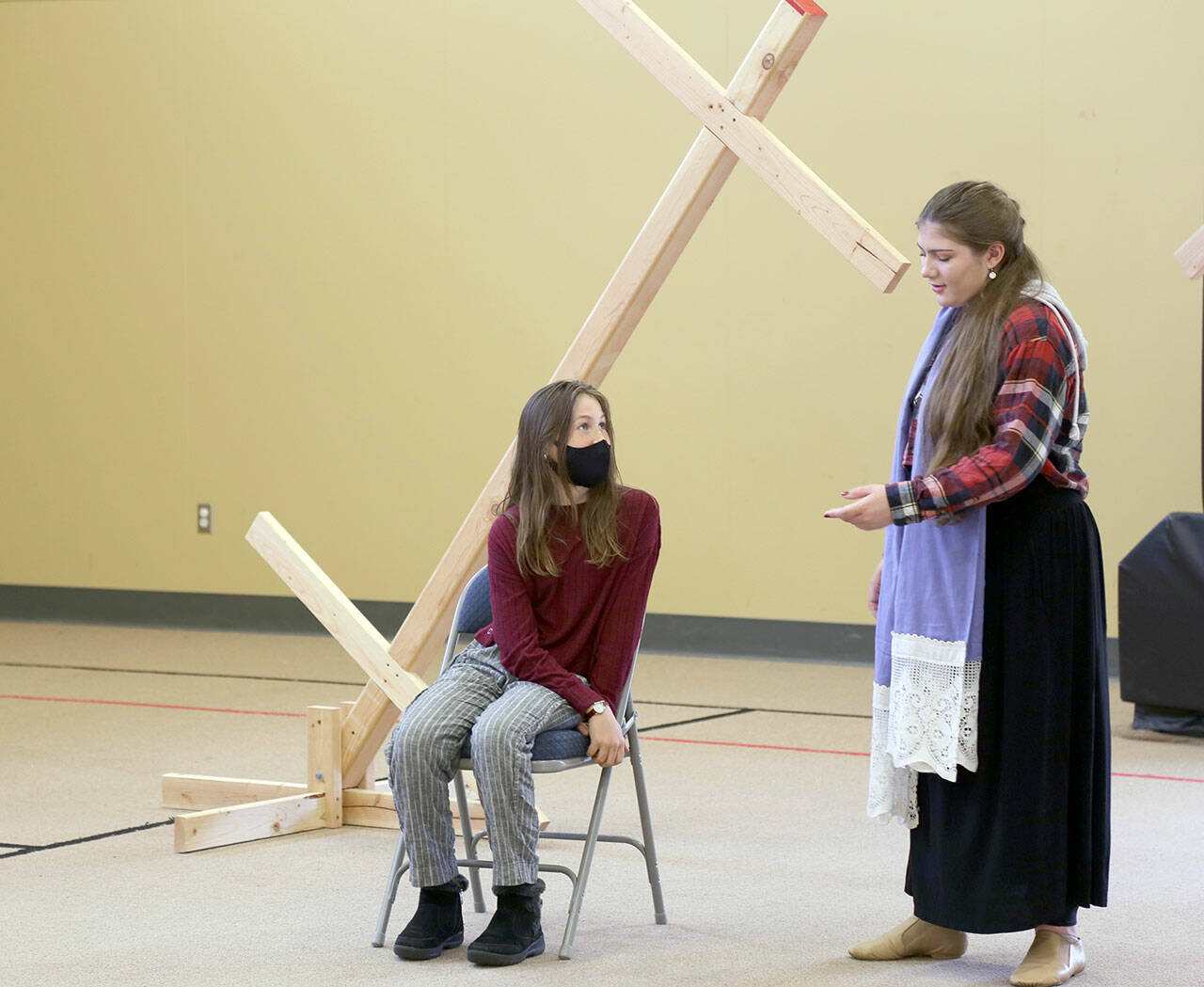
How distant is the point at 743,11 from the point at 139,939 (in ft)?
16.5

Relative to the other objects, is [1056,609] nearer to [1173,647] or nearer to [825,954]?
[825,954]

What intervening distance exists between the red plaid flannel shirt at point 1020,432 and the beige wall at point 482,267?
12.8ft

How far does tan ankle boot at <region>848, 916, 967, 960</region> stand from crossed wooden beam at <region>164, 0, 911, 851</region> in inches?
44.9

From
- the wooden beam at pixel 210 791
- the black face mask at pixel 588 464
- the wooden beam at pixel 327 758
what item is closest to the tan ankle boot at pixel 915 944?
the black face mask at pixel 588 464

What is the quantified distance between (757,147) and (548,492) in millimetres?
781

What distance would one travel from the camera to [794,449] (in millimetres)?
6953

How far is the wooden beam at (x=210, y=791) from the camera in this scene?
13.4 ft

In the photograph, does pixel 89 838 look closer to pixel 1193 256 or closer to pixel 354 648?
pixel 354 648

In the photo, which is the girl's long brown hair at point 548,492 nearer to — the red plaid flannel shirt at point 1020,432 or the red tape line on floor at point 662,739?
the red plaid flannel shirt at point 1020,432

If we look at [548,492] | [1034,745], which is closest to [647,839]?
[548,492]

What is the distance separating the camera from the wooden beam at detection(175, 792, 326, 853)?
3758mm

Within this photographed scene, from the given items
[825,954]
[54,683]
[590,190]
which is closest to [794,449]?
[590,190]

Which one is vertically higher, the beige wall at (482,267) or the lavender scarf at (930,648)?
the beige wall at (482,267)

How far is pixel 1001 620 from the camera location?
276 centimetres
